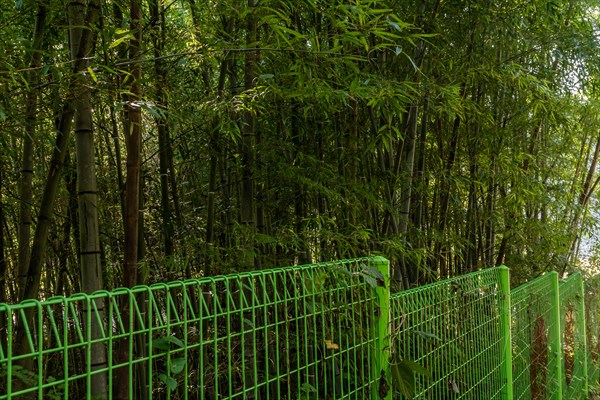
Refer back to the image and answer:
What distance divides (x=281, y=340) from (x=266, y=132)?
2.31 meters

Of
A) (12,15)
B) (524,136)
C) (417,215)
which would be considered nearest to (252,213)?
(12,15)

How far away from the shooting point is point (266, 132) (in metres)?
4.14

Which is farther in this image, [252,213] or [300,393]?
[252,213]

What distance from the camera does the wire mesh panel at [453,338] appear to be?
7.80 ft

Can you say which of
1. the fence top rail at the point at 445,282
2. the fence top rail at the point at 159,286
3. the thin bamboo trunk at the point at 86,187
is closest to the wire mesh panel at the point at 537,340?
the fence top rail at the point at 445,282

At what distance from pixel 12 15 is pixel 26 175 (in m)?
0.73

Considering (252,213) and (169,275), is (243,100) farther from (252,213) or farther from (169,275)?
(169,275)


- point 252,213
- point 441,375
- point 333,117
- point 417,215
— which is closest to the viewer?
point 441,375

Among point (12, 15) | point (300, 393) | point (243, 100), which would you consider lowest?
point (300, 393)

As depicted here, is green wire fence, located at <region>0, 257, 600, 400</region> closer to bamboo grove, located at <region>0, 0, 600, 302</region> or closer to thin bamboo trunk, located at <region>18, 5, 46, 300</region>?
thin bamboo trunk, located at <region>18, 5, 46, 300</region>

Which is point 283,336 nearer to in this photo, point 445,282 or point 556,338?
point 445,282

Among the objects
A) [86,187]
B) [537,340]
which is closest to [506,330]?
[537,340]

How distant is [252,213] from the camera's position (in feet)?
10.8

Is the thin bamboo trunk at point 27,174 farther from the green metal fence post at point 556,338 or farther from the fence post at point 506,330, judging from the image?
the green metal fence post at point 556,338
